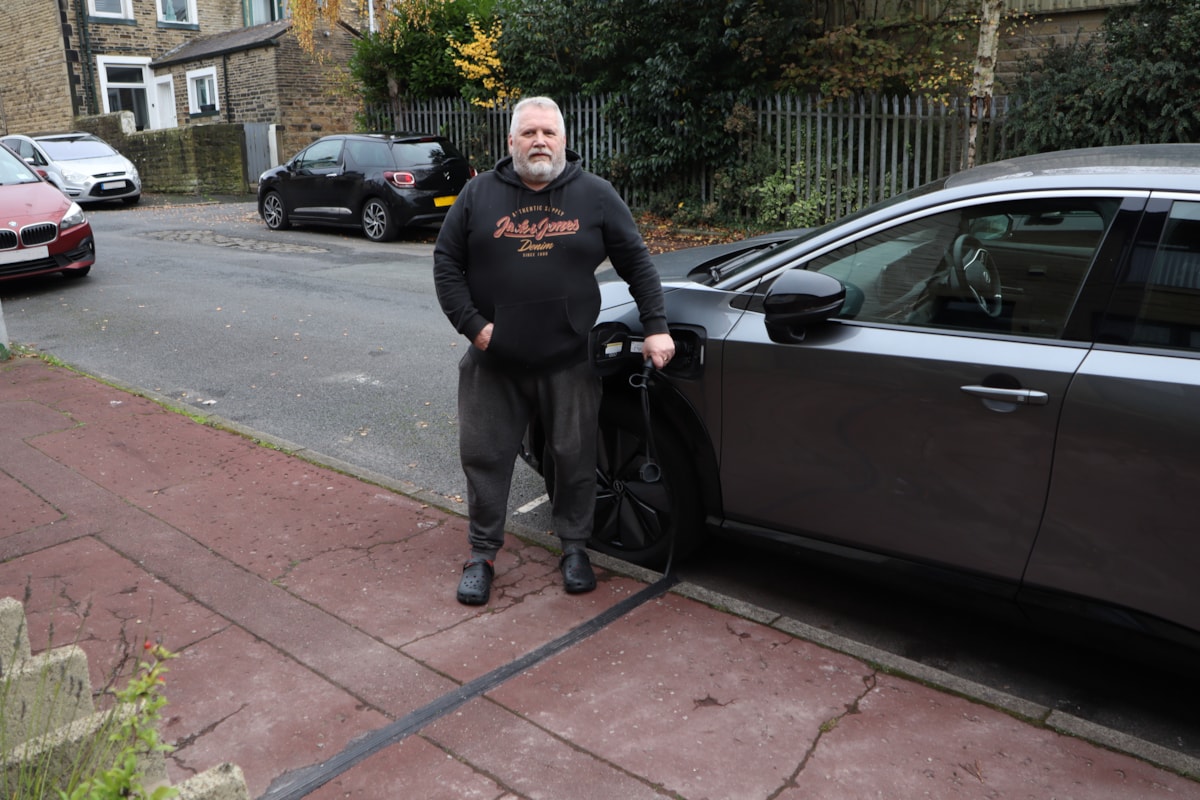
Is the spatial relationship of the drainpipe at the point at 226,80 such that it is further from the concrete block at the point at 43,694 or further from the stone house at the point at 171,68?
the concrete block at the point at 43,694

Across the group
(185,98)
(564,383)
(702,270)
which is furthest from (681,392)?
(185,98)

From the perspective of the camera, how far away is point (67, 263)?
37.3 feet

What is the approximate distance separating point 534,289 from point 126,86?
35.0 m

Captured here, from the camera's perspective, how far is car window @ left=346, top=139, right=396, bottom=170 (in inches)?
615

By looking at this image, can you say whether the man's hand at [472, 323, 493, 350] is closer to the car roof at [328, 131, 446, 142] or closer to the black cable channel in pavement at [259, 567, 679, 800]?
the black cable channel in pavement at [259, 567, 679, 800]

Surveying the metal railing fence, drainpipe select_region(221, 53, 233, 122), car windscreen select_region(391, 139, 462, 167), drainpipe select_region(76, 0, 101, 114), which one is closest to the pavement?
the metal railing fence

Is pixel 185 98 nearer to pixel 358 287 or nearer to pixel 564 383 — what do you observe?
pixel 358 287

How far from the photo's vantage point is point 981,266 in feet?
11.1

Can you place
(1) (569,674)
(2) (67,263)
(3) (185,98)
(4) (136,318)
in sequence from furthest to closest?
1. (3) (185,98)
2. (2) (67,263)
3. (4) (136,318)
4. (1) (569,674)

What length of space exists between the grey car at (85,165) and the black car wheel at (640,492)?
21137 mm

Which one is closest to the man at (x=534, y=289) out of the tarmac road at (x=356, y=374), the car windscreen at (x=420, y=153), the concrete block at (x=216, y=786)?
the tarmac road at (x=356, y=374)

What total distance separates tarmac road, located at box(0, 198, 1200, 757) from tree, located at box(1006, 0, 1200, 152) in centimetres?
769

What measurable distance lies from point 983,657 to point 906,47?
511 inches

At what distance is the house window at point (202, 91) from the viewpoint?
100 feet
